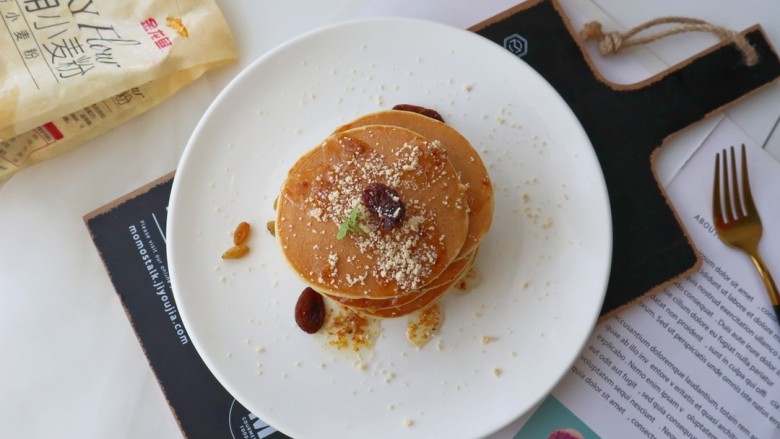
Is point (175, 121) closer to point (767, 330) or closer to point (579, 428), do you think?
point (579, 428)

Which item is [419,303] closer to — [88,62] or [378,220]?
[378,220]

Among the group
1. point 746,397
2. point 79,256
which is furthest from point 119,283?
point 746,397

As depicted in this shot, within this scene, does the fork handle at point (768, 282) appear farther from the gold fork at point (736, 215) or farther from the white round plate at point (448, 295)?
the white round plate at point (448, 295)

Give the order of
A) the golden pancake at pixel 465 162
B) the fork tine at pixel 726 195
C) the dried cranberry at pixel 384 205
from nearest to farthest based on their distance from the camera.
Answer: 1. the dried cranberry at pixel 384 205
2. the golden pancake at pixel 465 162
3. the fork tine at pixel 726 195

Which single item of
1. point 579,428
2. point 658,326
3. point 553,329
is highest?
point 553,329

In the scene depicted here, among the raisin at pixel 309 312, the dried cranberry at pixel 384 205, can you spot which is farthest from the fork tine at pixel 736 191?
the raisin at pixel 309 312

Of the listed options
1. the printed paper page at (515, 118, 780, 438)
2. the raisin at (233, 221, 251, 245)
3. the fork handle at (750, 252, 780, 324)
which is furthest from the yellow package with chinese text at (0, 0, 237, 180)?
the fork handle at (750, 252, 780, 324)
